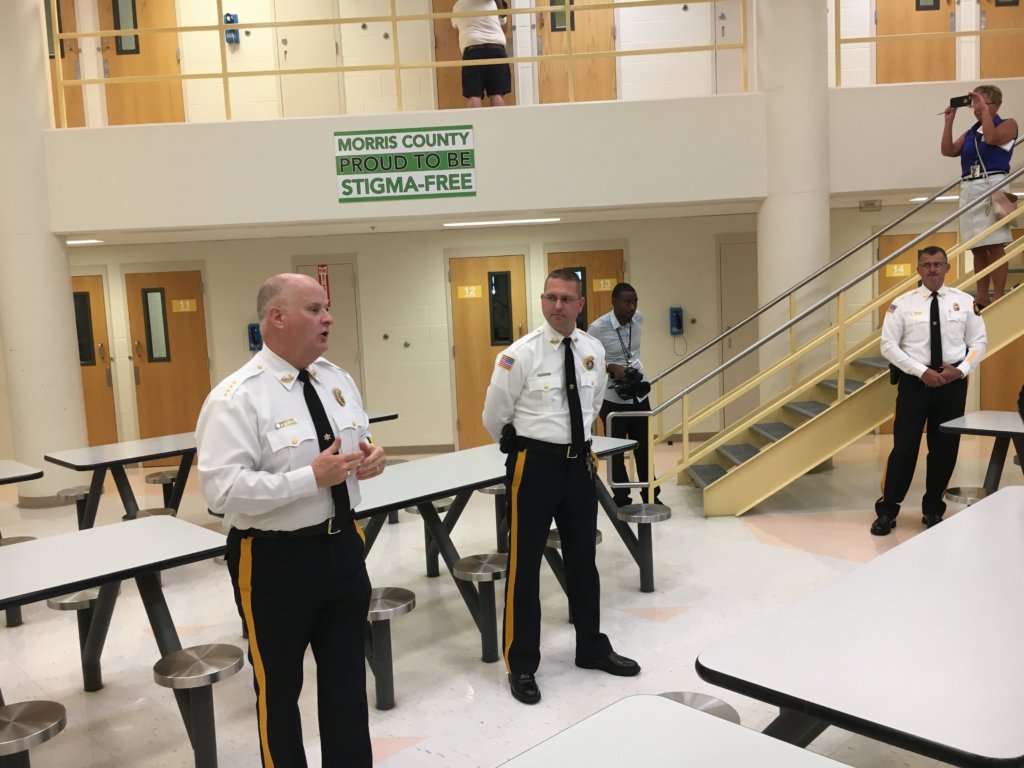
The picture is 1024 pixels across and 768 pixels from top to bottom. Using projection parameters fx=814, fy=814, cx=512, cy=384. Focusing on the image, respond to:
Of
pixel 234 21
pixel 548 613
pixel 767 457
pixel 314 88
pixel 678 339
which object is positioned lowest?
pixel 548 613

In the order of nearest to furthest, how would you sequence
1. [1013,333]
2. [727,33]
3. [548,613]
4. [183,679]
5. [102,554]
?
[183,679], [102,554], [548,613], [1013,333], [727,33]

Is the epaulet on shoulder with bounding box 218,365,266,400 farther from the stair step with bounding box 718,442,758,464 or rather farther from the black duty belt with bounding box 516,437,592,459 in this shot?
the stair step with bounding box 718,442,758,464

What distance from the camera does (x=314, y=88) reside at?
30.5 ft

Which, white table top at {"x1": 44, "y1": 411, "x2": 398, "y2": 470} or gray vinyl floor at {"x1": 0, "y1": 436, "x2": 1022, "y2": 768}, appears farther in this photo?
white table top at {"x1": 44, "y1": 411, "x2": 398, "y2": 470}

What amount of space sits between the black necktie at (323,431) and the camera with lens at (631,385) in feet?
12.5

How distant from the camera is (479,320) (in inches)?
372

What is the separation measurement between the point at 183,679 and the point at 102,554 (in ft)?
2.33

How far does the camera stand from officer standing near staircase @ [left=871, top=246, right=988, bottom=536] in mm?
5270

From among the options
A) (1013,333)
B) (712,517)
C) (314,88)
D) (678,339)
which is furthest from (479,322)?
(1013,333)

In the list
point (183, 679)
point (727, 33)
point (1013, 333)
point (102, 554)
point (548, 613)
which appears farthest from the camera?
point (727, 33)

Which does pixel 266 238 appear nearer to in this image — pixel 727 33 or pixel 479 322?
pixel 479 322

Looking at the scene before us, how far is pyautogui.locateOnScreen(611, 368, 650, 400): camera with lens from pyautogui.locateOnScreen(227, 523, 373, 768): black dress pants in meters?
3.75

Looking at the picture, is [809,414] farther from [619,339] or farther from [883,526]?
[619,339]

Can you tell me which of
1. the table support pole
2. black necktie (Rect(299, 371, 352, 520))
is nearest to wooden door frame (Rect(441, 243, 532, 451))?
black necktie (Rect(299, 371, 352, 520))
